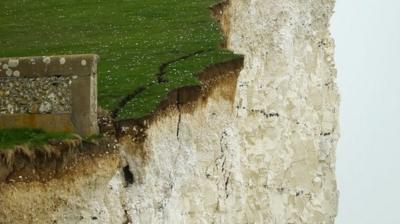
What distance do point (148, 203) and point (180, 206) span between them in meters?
2.55

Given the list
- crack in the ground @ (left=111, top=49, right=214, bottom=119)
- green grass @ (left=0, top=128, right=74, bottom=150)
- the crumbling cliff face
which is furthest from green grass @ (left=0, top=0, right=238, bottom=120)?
green grass @ (left=0, top=128, right=74, bottom=150)

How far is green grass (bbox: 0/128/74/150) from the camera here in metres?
16.0

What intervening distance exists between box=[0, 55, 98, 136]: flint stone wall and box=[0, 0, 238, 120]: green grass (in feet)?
6.88

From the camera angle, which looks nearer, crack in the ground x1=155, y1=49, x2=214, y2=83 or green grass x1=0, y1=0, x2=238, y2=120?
green grass x1=0, y1=0, x2=238, y2=120

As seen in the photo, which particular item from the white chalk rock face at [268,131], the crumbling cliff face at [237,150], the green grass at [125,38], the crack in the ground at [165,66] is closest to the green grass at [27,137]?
the crumbling cliff face at [237,150]

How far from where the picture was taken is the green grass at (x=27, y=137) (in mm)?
15953

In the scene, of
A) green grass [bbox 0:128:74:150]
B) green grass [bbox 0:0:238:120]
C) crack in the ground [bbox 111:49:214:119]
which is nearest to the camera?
green grass [bbox 0:128:74:150]

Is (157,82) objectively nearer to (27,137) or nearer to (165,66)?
(165,66)

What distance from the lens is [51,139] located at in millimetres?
16312

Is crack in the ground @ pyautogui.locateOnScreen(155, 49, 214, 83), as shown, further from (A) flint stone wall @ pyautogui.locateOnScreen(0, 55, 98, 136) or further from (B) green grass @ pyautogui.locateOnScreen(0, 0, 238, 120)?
(A) flint stone wall @ pyautogui.locateOnScreen(0, 55, 98, 136)

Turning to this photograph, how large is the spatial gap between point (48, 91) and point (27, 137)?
100 cm

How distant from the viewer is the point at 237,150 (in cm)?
Result: 2625

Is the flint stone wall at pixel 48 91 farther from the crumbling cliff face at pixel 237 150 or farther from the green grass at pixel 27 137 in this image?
the crumbling cliff face at pixel 237 150

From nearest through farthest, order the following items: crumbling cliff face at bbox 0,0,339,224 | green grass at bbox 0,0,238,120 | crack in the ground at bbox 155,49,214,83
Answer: crumbling cliff face at bbox 0,0,339,224
green grass at bbox 0,0,238,120
crack in the ground at bbox 155,49,214,83
